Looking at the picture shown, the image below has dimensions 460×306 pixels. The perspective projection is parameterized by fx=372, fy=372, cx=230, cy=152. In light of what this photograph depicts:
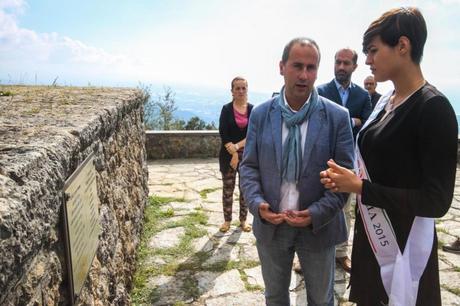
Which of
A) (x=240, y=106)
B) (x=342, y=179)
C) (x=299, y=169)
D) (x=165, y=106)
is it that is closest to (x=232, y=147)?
(x=240, y=106)

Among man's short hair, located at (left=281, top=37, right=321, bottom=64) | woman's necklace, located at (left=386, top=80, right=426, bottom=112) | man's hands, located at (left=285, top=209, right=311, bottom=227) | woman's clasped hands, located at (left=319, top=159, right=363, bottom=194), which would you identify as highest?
man's short hair, located at (left=281, top=37, right=321, bottom=64)

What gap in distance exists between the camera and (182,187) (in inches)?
285

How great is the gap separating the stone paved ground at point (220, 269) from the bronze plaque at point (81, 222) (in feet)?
5.32

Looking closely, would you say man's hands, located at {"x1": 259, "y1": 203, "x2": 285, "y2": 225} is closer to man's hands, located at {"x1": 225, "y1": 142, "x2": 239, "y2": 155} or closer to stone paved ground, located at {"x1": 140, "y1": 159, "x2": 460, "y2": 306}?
stone paved ground, located at {"x1": 140, "y1": 159, "x2": 460, "y2": 306}

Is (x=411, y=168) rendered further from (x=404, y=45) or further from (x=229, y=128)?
(x=229, y=128)

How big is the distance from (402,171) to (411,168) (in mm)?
47

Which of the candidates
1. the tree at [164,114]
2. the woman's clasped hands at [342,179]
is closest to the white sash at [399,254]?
the woman's clasped hands at [342,179]

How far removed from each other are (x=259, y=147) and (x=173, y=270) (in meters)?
2.36

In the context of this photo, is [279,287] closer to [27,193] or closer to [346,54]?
[27,193]

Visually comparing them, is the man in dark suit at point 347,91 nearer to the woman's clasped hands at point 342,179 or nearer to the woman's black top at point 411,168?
the woman's black top at point 411,168

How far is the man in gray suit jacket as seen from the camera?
7.38 feet

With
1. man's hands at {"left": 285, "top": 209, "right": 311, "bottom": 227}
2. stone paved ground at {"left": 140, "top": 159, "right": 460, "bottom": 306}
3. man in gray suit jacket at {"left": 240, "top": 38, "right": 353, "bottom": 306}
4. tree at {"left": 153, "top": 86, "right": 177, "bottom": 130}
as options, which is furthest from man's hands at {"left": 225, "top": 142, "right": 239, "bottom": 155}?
tree at {"left": 153, "top": 86, "right": 177, "bottom": 130}

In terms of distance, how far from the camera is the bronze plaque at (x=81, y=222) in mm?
1772

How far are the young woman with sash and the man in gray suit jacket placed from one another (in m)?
0.21
